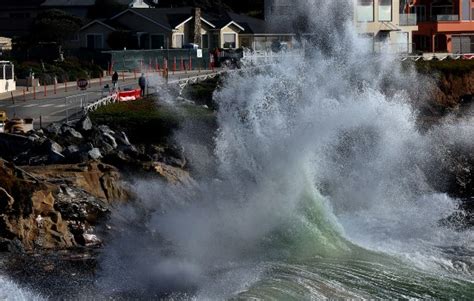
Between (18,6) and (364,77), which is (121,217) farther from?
(18,6)

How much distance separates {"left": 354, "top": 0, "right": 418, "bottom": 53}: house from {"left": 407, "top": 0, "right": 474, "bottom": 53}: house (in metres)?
1.84

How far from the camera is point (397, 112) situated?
3497 centimetres

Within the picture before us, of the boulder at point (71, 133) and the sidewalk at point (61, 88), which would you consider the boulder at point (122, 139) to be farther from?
the sidewalk at point (61, 88)

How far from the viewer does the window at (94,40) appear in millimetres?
65000

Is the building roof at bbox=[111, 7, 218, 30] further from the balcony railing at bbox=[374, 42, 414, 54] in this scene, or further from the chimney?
the balcony railing at bbox=[374, 42, 414, 54]

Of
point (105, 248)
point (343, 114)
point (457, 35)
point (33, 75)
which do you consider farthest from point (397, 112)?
point (457, 35)

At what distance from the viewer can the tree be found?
62.9 metres

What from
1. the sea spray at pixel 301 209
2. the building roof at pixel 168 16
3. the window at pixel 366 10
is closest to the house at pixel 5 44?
the building roof at pixel 168 16

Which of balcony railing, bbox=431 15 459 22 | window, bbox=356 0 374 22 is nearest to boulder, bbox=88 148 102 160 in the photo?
window, bbox=356 0 374 22

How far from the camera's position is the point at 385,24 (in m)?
64.6

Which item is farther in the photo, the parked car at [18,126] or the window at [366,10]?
the window at [366,10]

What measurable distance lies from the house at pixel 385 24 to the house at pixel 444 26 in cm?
184

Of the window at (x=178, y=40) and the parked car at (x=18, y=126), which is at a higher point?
the window at (x=178, y=40)

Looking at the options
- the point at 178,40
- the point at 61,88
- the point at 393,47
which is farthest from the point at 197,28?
the point at 61,88
